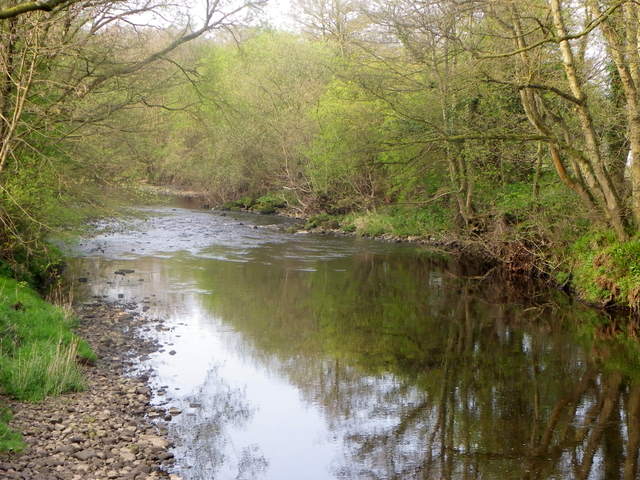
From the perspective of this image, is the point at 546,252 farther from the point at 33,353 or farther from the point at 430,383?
the point at 33,353

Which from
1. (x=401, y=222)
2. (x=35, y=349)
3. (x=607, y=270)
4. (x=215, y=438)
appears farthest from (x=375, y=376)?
(x=401, y=222)

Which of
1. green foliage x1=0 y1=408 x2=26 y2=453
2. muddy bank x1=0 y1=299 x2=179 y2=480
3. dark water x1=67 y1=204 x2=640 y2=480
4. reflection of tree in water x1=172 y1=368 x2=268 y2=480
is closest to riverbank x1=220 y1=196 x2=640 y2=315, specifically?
dark water x1=67 y1=204 x2=640 y2=480

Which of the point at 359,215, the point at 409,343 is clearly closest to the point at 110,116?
the point at 409,343

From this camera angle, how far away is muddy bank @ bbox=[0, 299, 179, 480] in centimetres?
718

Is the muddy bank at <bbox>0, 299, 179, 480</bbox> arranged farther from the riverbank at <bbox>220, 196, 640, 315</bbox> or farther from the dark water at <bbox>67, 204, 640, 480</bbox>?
the riverbank at <bbox>220, 196, 640, 315</bbox>

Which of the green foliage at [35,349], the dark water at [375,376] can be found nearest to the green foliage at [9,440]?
the green foliage at [35,349]

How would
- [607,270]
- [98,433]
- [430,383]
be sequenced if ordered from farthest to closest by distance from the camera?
[607,270] → [430,383] → [98,433]

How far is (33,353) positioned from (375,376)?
6005 millimetres

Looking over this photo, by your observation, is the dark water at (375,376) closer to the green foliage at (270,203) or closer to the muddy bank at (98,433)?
the muddy bank at (98,433)

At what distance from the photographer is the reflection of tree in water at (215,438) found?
8.30 meters

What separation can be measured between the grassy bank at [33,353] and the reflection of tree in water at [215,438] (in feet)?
6.34

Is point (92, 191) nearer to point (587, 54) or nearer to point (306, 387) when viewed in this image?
point (306, 387)

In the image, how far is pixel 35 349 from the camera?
1013 centimetres

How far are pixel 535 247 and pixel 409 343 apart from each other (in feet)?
28.5
